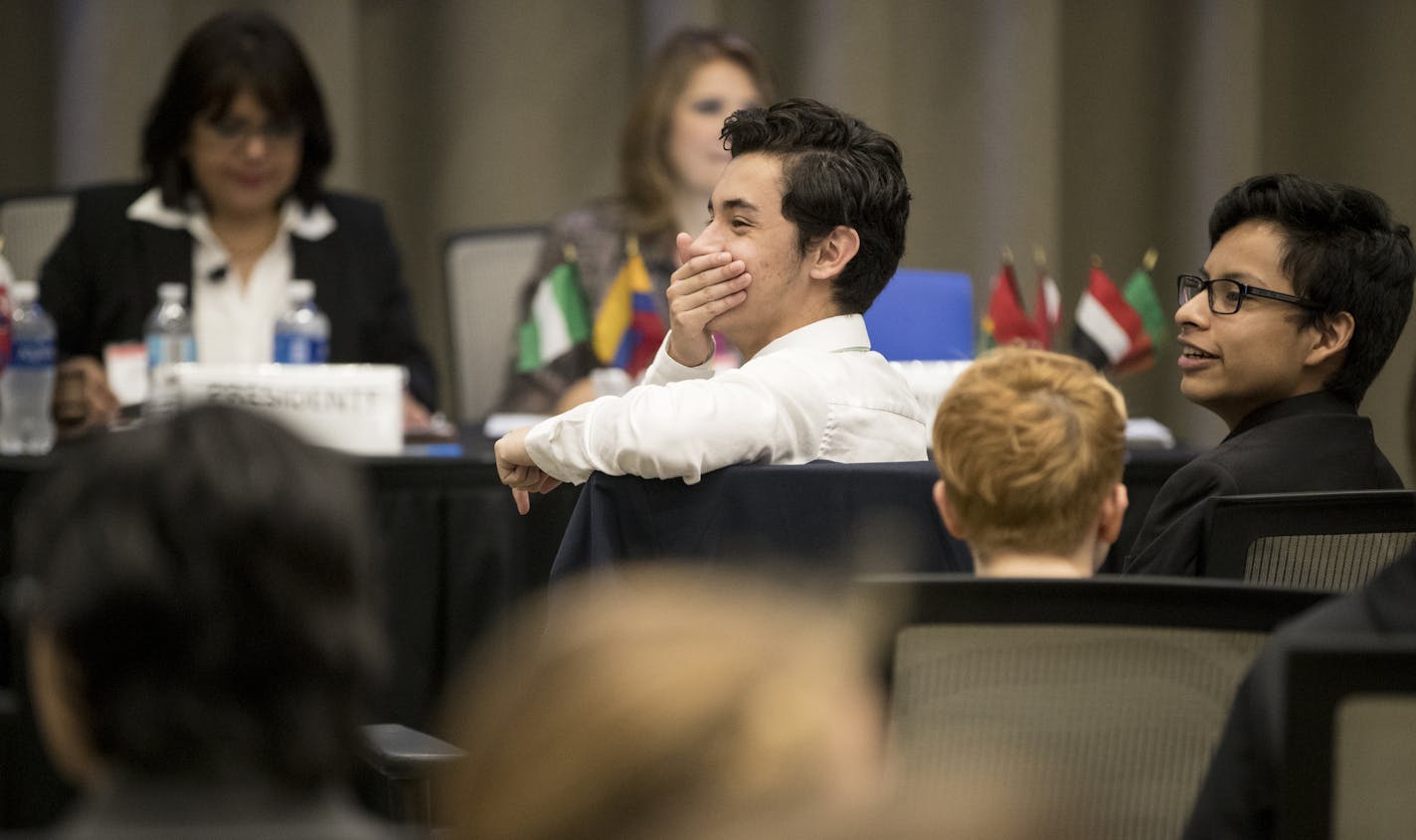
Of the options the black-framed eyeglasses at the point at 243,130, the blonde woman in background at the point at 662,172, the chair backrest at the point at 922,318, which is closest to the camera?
the chair backrest at the point at 922,318

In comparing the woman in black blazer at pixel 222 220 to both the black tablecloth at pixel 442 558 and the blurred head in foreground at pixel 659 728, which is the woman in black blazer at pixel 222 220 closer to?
the black tablecloth at pixel 442 558

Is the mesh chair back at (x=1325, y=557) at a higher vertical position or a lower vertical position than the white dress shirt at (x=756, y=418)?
lower

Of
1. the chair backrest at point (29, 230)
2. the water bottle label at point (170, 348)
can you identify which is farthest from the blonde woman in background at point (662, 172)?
the chair backrest at point (29, 230)

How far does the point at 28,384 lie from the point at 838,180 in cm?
183

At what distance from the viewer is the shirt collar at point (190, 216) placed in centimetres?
382

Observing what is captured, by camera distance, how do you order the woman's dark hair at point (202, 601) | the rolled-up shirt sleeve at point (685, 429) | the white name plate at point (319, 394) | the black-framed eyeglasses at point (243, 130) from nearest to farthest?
the woman's dark hair at point (202, 601) < the rolled-up shirt sleeve at point (685, 429) < the white name plate at point (319, 394) < the black-framed eyeglasses at point (243, 130)

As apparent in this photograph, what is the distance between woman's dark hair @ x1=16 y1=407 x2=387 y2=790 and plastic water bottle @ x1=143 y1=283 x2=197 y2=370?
8.95 feet

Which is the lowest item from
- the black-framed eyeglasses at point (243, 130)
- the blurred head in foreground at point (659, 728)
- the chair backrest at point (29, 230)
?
the blurred head in foreground at point (659, 728)

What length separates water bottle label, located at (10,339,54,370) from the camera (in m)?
3.37

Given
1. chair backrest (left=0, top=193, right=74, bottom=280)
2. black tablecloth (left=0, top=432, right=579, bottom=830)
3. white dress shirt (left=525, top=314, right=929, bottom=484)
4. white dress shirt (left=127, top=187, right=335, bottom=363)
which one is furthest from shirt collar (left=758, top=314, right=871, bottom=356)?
chair backrest (left=0, top=193, right=74, bottom=280)

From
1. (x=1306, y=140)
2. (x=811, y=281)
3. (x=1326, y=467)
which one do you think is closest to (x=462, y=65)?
(x=1306, y=140)

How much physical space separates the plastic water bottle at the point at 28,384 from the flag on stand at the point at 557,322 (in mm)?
937

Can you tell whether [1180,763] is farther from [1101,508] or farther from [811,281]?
[811,281]

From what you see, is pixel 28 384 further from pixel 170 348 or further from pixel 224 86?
pixel 224 86
